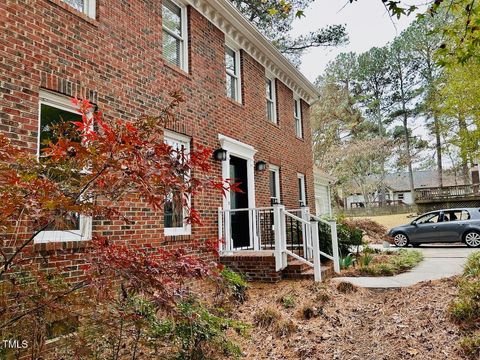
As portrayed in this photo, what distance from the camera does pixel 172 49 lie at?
7387 millimetres

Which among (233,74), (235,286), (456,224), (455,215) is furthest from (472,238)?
(235,286)

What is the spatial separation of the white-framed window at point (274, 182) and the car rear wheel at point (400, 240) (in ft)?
23.7

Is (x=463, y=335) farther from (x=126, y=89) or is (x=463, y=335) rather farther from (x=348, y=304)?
(x=126, y=89)

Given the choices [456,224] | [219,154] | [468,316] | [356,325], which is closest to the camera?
[468,316]

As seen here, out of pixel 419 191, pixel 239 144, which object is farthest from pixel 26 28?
pixel 419 191

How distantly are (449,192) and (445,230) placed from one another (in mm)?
13833

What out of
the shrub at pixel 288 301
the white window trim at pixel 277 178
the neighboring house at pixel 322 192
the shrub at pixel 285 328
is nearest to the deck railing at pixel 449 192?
the neighboring house at pixel 322 192

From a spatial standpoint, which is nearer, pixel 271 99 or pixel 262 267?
pixel 262 267

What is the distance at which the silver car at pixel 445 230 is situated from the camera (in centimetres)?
1378

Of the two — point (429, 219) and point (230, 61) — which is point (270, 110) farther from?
point (429, 219)

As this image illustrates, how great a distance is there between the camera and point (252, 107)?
1007 cm

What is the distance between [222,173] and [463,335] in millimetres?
5495

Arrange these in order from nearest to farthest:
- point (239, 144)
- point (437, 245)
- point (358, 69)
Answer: point (239, 144), point (437, 245), point (358, 69)

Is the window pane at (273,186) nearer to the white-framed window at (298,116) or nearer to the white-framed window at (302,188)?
the white-framed window at (302,188)
